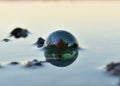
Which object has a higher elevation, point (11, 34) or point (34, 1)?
point (34, 1)

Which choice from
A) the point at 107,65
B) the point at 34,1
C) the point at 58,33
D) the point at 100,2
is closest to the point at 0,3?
the point at 34,1

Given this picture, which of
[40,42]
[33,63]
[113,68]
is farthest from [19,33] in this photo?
[113,68]

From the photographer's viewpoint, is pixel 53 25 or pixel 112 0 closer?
pixel 53 25

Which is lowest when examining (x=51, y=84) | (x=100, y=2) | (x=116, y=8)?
(x=51, y=84)

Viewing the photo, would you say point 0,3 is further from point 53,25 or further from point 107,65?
point 107,65

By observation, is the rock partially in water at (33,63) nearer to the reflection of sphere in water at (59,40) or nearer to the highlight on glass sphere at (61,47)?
the highlight on glass sphere at (61,47)

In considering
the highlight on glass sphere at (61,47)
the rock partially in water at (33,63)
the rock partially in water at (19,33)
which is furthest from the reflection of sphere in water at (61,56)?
the rock partially in water at (19,33)

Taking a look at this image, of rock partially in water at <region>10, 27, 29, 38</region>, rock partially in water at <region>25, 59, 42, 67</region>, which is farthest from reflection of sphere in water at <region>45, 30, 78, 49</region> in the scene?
rock partially in water at <region>10, 27, 29, 38</region>

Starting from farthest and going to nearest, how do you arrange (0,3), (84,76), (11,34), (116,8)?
(0,3), (116,8), (11,34), (84,76)
